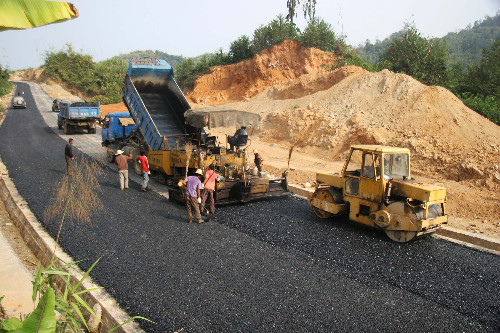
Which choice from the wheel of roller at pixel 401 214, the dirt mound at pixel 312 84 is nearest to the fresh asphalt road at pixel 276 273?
the wheel of roller at pixel 401 214

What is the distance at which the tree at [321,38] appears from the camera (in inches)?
1410

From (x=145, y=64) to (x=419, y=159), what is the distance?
38.7 feet

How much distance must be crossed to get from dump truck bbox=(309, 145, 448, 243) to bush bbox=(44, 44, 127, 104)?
51.5 meters

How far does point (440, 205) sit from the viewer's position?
27.6 ft

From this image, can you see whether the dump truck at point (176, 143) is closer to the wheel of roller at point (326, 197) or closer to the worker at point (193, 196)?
the worker at point (193, 196)

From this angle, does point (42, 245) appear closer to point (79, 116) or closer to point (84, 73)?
point (79, 116)

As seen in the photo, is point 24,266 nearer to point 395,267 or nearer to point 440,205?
point 395,267

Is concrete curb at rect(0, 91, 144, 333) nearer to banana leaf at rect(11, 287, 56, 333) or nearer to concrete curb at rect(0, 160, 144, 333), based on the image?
concrete curb at rect(0, 160, 144, 333)

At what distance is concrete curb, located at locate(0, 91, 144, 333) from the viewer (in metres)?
5.46

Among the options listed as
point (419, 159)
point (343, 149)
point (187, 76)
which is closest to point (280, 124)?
point (343, 149)

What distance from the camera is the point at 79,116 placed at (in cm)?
2381

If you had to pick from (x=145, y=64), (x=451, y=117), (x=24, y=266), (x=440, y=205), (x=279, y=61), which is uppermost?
(x=279, y=61)

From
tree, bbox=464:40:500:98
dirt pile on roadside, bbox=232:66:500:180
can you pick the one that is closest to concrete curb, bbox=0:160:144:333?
dirt pile on roadside, bbox=232:66:500:180

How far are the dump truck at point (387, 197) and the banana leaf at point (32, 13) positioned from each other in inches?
254
